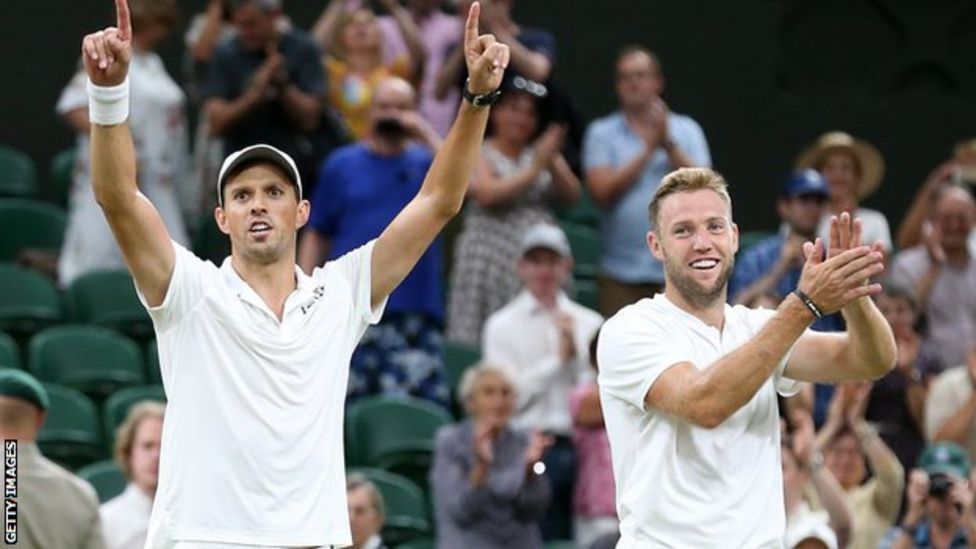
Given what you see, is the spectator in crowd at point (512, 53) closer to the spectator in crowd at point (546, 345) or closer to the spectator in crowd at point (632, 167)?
the spectator in crowd at point (632, 167)

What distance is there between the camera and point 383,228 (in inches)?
498

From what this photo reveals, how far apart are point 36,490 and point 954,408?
18.2 feet

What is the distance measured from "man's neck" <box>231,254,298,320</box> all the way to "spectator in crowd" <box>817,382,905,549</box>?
5.08 m

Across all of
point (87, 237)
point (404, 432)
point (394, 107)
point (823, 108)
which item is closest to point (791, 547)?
point (404, 432)

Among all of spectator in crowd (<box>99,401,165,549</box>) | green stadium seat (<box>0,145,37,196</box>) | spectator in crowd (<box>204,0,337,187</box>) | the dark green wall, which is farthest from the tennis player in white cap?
the dark green wall

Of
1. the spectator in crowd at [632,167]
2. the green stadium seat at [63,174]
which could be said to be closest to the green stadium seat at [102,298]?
the green stadium seat at [63,174]

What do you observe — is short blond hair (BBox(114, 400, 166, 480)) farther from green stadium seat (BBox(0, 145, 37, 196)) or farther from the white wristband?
green stadium seat (BBox(0, 145, 37, 196))

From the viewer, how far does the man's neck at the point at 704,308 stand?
701 cm

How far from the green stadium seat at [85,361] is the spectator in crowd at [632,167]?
2.67 meters

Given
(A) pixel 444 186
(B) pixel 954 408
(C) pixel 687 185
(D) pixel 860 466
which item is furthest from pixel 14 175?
(C) pixel 687 185

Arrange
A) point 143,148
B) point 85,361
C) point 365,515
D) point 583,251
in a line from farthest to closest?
point 583,251, point 143,148, point 85,361, point 365,515

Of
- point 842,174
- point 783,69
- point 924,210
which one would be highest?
point 783,69

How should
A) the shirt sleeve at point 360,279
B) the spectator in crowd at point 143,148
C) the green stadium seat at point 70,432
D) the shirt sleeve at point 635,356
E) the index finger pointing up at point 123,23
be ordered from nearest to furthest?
the index finger pointing up at point 123,23, the shirt sleeve at point 635,356, the shirt sleeve at point 360,279, the green stadium seat at point 70,432, the spectator in crowd at point 143,148

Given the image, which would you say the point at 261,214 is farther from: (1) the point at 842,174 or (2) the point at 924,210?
(2) the point at 924,210
